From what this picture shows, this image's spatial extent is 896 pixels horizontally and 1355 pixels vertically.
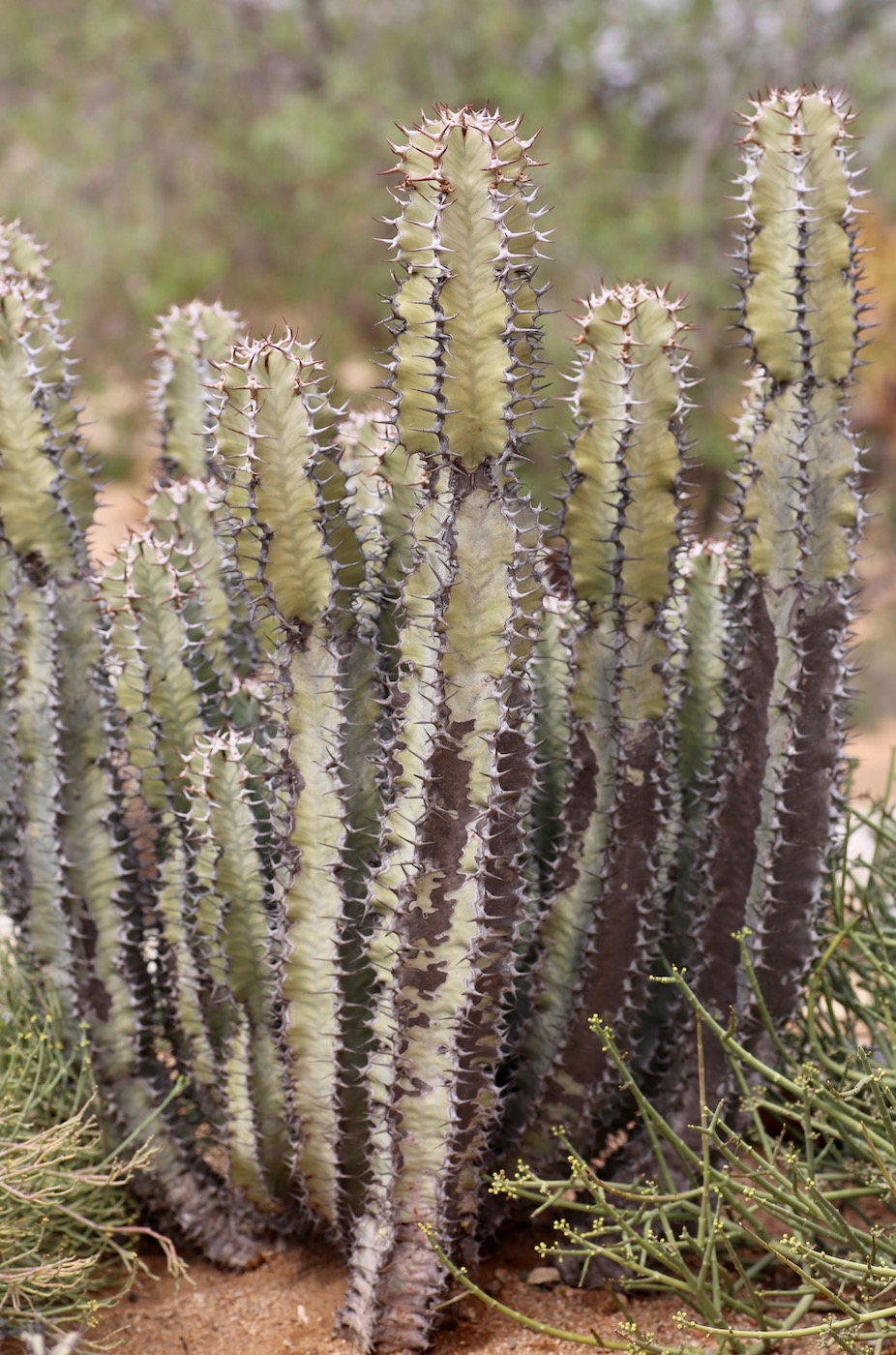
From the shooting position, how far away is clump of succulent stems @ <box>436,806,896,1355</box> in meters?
2.10

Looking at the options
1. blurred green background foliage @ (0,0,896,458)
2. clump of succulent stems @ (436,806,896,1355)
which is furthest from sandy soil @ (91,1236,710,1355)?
blurred green background foliage @ (0,0,896,458)

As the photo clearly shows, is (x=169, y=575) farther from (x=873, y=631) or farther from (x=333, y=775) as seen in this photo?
(x=873, y=631)

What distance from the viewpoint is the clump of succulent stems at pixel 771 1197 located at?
2.10 metres

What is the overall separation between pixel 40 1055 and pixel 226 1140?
1.27ft

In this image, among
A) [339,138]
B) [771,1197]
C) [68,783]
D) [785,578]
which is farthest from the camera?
[339,138]

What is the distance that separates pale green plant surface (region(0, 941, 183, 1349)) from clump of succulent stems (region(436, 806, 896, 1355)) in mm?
670

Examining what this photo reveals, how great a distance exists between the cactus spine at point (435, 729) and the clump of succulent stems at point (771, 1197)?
0.51 ft

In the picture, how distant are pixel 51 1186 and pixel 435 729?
1.06 m

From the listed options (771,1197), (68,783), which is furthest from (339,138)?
(771,1197)

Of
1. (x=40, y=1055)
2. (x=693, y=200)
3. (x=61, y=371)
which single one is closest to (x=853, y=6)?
(x=693, y=200)

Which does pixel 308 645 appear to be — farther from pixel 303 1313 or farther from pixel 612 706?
pixel 303 1313

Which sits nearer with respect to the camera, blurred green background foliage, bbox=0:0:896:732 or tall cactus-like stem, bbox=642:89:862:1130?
tall cactus-like stem, bbox=642:89:862:1130

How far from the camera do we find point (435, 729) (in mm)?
2297

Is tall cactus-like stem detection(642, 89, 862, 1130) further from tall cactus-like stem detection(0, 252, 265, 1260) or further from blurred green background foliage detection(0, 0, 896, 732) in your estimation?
blurred green background foliage detection(0, 0, 896, 732)
